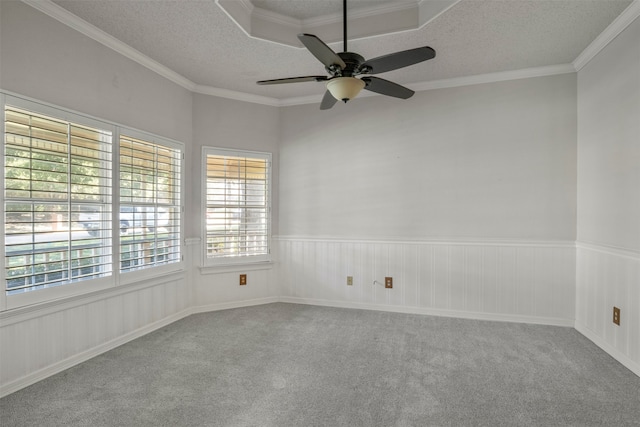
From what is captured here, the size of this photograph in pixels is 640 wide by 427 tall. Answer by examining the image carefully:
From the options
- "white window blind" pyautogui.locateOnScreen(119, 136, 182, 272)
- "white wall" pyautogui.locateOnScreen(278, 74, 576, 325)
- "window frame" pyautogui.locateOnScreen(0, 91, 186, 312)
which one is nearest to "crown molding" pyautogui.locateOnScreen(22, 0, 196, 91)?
"window frame" pyautogui.locateOnScreen(0, 91, 186, 312)

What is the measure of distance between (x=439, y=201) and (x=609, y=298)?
5.79ft

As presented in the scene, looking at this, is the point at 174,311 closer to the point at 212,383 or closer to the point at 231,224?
the point at 231,224

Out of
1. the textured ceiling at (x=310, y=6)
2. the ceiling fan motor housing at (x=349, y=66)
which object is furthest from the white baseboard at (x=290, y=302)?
the textured ceiling at (x=310, y=6)

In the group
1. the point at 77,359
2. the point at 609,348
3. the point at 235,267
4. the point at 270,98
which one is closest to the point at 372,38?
the point at 270,98

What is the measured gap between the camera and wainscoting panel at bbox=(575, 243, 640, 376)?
8.41 feet

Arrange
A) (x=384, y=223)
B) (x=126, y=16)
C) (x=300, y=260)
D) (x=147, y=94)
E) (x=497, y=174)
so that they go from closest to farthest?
(x=126, y=16), (x=147, y=94), (x=497, y=174), (x=384, y=223), (x=300, y=260)

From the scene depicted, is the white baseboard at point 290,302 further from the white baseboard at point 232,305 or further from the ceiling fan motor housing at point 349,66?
the ceiling fan motor housing at point 349,66

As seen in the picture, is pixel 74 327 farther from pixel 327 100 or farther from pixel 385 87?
pixel 385 87

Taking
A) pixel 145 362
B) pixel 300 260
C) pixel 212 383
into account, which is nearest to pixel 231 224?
pixel 300 260

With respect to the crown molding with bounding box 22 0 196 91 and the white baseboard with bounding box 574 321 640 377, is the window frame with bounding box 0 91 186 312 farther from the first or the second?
the white baseboard with bounding box 574 321 640 377

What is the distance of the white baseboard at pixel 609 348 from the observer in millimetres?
2528

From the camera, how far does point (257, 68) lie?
11.5 ft

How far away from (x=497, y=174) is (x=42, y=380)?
4575 millimetres

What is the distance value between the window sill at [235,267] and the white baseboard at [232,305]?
1.33ft
